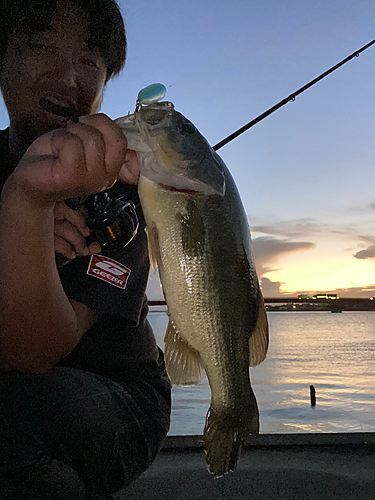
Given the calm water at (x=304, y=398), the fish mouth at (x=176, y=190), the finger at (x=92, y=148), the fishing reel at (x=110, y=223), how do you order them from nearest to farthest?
the finger at (x=92, y=148)
the fish mouth at (x=176, y=190)
the fishing reel at (x=110, y=223)
the calm water at (x=304, y=398)

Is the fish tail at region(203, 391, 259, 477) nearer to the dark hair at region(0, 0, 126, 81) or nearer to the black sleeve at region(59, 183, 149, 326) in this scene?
the black sleeve at region(59, 183, 149, 326)

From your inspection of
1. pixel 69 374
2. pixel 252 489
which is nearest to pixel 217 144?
pixel 69 374

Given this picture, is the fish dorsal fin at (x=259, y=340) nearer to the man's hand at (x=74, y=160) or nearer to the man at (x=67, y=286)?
the man at (x=67, y=286)

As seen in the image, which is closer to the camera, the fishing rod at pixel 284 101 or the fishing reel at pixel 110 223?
the fishing reel at pixel 110 223

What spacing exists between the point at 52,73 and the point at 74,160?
3.99 ft

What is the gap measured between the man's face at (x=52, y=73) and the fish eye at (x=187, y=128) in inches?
36.1

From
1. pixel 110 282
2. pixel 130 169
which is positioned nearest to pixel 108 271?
pixel 110 282

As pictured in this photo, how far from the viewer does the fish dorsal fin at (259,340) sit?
6.18ft

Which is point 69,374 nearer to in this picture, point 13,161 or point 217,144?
point 13,161

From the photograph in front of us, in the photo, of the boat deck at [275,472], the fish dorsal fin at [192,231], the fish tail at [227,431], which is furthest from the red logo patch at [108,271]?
the boat deck at [275,472]

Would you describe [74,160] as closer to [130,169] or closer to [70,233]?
[130,169]

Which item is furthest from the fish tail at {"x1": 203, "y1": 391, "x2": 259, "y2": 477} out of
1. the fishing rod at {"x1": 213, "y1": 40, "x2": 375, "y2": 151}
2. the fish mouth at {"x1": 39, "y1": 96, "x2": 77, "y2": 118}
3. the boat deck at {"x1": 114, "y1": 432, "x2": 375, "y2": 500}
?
the boat deck at {"x1": 114, "y1": 432, "x2": 375, "y2": 500}

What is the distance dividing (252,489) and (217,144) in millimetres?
2990

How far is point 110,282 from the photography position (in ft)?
7.64
